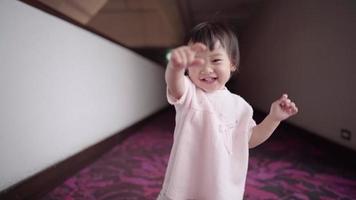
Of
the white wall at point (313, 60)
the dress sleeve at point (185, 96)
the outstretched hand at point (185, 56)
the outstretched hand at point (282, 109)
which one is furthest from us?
the white wall at point (313, 60)

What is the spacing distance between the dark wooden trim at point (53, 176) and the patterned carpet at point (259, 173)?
35 mm

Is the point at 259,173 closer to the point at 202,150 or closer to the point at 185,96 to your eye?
the point at 202,150

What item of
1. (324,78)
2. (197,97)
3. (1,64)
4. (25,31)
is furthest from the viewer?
(324,78)

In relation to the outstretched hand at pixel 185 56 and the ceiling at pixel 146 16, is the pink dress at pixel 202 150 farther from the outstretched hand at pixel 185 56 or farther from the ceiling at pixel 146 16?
the ceiling at pixel 146 16

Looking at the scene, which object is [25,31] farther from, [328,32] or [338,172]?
[328,32]

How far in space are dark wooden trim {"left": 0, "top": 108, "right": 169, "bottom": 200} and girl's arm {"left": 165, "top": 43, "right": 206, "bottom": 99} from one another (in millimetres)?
857

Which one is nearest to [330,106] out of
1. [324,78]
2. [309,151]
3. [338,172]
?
[324,78]

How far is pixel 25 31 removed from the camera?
4.42 feet

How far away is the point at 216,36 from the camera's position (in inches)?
35.0

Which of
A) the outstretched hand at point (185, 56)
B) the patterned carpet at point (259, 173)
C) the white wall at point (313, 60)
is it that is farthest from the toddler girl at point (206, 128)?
the white wall at point (313, 60)

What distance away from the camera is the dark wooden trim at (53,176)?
1.30 m

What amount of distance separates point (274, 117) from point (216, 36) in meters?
0.32

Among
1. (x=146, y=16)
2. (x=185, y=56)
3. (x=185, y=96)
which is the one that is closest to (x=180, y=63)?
(x=185, y=56)

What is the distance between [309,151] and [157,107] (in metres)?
2.68
